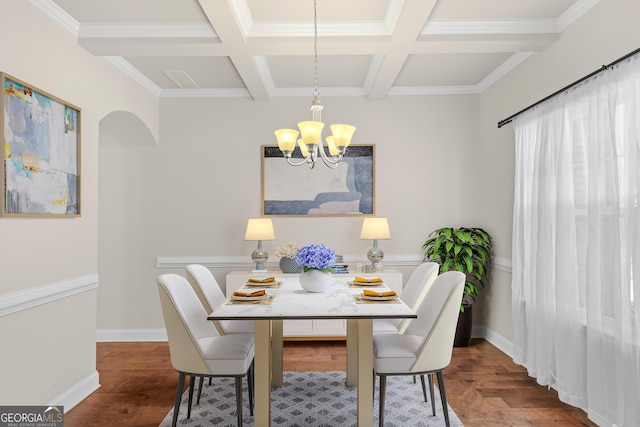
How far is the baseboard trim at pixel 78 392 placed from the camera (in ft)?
9.59

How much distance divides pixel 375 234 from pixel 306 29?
2.11 meters

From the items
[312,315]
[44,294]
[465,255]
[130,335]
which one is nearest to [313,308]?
[312,315]

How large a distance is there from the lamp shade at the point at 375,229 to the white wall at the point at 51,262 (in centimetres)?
248

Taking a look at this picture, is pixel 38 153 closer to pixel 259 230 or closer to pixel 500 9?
pixel 259 230

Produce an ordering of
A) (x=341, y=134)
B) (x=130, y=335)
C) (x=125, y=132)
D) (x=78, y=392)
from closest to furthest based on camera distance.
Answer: (x=341, y=134), (x=78, y=392), (x=125, y=132), (x=130, y=335)

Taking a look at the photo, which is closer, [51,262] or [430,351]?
[430,351]

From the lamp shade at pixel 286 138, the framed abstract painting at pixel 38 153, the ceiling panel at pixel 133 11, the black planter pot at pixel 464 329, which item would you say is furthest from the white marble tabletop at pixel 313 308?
the ceiling panel at pixel 133 11

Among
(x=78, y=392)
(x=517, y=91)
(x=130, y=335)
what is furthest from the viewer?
(x=130, y=335)

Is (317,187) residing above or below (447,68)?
below

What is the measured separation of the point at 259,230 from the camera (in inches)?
174

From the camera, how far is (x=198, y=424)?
2723 mm

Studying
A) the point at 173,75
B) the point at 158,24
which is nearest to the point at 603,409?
the point at 158,24

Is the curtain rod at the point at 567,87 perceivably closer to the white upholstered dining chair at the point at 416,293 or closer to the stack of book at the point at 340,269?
the white upholstered dining chair at the point at 416,293

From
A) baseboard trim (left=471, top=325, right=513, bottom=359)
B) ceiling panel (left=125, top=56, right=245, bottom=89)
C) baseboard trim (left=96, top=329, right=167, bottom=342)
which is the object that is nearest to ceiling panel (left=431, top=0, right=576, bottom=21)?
ceiling panel (left=125, top=56, right=245, bottom=89)
